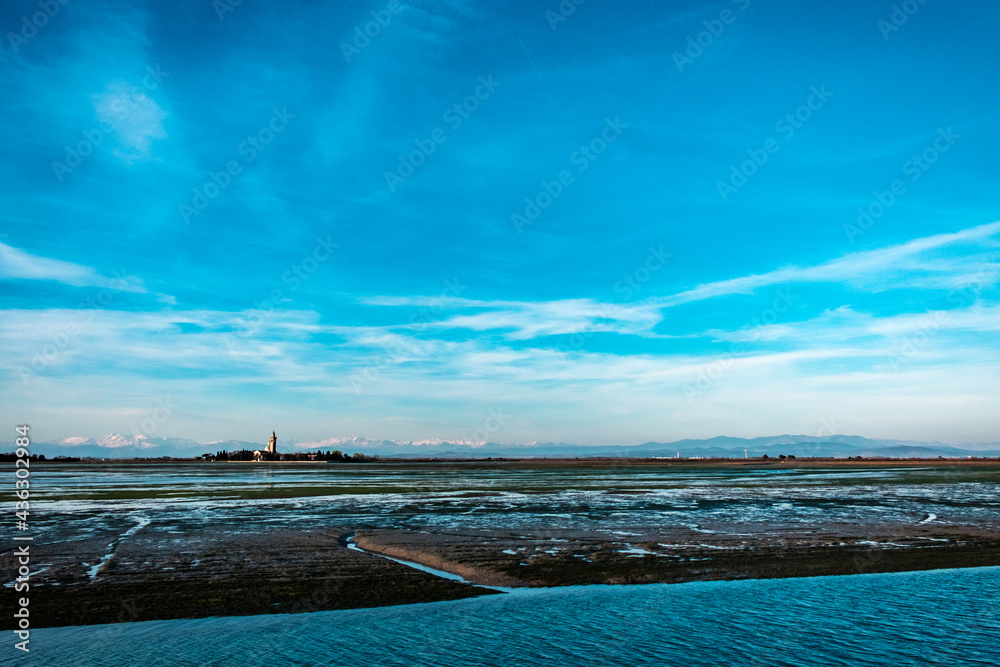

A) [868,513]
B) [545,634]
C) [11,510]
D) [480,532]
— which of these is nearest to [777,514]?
[868,513]

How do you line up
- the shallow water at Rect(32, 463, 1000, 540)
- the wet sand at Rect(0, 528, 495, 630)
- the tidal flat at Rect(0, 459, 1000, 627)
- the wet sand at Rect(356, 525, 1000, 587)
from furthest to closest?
1. the shallow water at Rect(32, 463, 1000, 540)
2. the wet sand at Rect(356, 525, 1000, 587)
3. the tidal flat at Rect(0, 459, 1000, 627)
4. the wet sand at Rect(0, 528, 495, 630)

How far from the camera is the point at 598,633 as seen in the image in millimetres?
11266

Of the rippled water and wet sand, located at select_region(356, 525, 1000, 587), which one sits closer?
the rippled water

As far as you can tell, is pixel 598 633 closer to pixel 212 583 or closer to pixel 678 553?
pixel 678 553

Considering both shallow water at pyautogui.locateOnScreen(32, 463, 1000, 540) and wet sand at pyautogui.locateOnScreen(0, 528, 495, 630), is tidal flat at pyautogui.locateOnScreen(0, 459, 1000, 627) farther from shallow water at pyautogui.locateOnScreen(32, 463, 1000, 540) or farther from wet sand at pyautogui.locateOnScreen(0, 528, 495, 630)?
shallow water at pyautogui.locateOnScreen(32, 463, 1000, 540)

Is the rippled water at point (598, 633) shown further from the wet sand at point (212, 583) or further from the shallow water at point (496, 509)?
the shallow water at point (496, 509)

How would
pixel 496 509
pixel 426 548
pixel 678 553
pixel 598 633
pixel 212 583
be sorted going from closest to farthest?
pixel 598 633 < pixel 212 583 < pixel 678 553 < pixel 426 548 < pixel 496 509

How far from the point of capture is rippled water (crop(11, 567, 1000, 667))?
10016 millimetres

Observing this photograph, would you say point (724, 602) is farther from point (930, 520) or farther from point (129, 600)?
point (930, 520)

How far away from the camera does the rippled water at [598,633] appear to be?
10.0m

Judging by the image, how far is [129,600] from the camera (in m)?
13.1

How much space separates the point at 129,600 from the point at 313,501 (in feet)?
77.1

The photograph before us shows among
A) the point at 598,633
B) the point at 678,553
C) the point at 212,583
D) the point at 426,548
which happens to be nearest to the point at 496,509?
the point at 426,548

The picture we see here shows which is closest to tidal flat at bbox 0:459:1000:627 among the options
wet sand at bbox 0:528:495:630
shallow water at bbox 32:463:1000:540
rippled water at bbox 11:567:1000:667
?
wet sand at bbox 0:528:495:630
